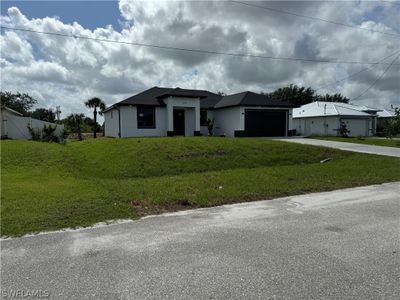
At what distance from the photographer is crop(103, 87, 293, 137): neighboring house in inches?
936

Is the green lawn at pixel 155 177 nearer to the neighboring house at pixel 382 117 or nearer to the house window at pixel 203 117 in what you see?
the house window at pixel 203 117

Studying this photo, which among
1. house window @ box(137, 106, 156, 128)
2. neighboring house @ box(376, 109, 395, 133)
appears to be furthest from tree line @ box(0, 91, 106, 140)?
neighboring house @ box(376, 109, 395, 133)

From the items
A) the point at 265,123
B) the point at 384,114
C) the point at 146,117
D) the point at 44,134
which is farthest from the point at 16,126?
the point at 384,114

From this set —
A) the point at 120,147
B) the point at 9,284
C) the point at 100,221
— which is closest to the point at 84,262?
the point at 9,284

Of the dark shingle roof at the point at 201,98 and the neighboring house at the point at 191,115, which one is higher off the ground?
the dark shingle roof at the point at 201,98

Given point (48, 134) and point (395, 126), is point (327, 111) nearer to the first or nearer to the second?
point (395, 126)

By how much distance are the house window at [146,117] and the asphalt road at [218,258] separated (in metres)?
18.9

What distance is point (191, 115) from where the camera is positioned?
25672 mm

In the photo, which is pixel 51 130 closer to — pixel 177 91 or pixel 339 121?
pixel 177 91

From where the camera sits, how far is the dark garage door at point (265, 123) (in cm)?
2633

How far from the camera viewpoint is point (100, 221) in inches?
216

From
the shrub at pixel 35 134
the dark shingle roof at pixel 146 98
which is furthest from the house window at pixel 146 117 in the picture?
the shrub at pixel 35 134

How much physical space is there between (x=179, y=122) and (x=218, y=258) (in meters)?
22.2

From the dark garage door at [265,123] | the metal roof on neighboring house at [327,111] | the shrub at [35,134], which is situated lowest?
the shrub at [35,134]
